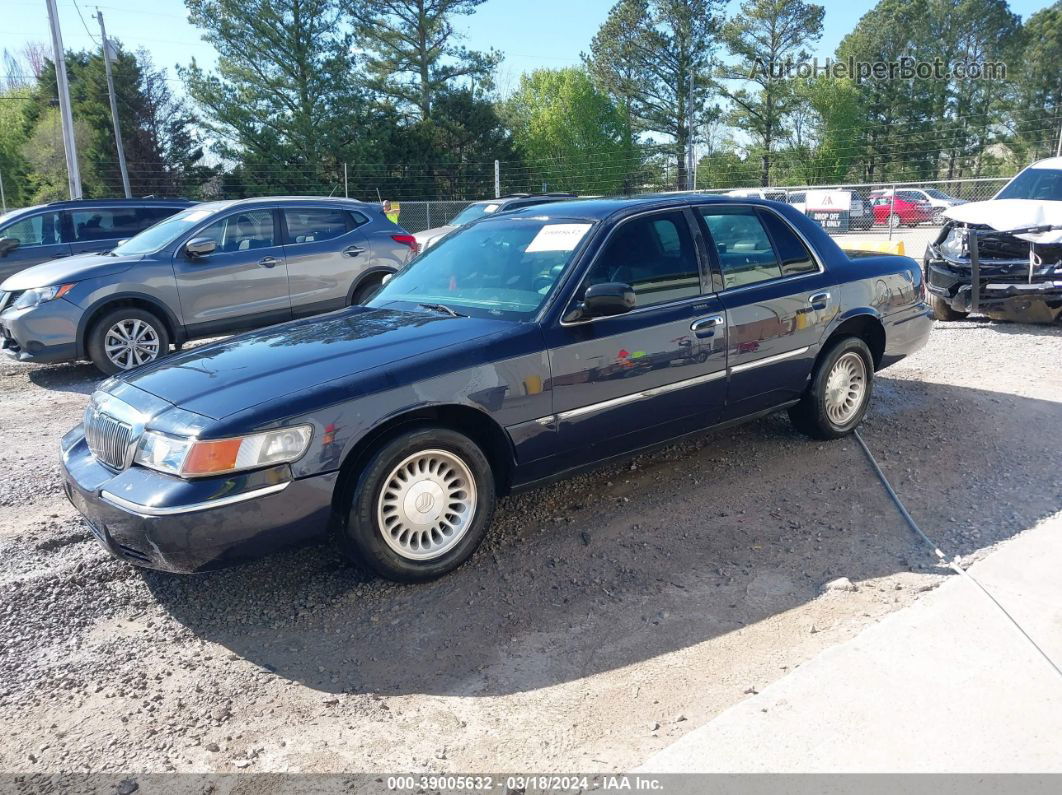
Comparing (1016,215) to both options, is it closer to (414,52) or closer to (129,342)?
(129,342)

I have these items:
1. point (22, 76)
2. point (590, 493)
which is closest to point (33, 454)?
point (590, 493)

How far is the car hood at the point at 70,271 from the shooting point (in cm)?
795

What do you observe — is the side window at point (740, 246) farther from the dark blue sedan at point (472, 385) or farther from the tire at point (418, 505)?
the tire at point (418, 505)

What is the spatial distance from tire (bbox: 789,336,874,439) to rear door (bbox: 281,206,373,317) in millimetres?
5585

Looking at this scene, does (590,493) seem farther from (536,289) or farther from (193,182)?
(193,182)

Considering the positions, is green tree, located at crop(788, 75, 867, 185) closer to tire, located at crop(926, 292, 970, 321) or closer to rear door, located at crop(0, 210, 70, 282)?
tire, located at crop(926, 292, 970, 321)

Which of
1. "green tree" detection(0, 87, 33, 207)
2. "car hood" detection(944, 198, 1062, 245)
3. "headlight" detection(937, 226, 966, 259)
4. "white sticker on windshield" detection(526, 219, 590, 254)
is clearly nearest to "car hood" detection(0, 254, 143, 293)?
"white sticker on windshield" detection(526, 219, 590, 254)

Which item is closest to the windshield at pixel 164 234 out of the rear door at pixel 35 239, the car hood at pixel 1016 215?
the rear door at pixel 35 239

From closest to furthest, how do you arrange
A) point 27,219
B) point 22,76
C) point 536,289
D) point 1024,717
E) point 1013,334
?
point 1024,717, point 536,289, point 1013,334, point 27,219, point 22,76

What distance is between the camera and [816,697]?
9.27ft

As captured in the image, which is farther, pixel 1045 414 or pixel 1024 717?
pixel 1045 414

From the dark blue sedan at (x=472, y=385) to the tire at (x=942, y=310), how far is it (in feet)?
17.2

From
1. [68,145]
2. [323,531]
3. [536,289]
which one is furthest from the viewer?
[68,145]

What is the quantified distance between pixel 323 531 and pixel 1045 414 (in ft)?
→ 18.0
